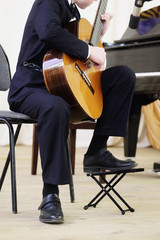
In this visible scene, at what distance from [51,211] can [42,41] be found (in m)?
0.64

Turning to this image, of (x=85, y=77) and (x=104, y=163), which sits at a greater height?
(x=85, y=77)

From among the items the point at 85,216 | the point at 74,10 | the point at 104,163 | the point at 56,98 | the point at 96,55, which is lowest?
the point at 85,216

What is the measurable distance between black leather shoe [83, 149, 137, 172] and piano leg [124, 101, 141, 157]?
151 cm

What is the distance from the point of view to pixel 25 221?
4.59 ft

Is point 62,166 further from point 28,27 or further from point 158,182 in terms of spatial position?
point 158,182

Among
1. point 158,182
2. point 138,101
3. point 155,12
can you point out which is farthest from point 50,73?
point 155,12

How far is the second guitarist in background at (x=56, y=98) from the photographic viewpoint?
138cm

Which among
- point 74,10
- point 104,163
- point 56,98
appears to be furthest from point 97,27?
point 104,163

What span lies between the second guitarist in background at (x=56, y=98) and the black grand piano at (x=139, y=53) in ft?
3.95

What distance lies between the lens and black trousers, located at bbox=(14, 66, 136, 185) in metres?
1.37

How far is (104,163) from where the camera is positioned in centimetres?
161

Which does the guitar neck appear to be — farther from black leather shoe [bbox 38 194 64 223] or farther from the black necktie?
black leather shoe [bbox 38 194 64 223]

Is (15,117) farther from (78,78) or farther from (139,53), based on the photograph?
(139,53)

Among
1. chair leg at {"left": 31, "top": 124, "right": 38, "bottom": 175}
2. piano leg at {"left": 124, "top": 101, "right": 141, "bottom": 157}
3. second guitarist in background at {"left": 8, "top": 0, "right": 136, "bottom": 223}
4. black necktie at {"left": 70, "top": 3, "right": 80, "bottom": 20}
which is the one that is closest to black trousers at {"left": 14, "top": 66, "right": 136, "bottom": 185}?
second guitarist in background at {"left": 8, "top": 0, "right": 136, "bottom": 223}
